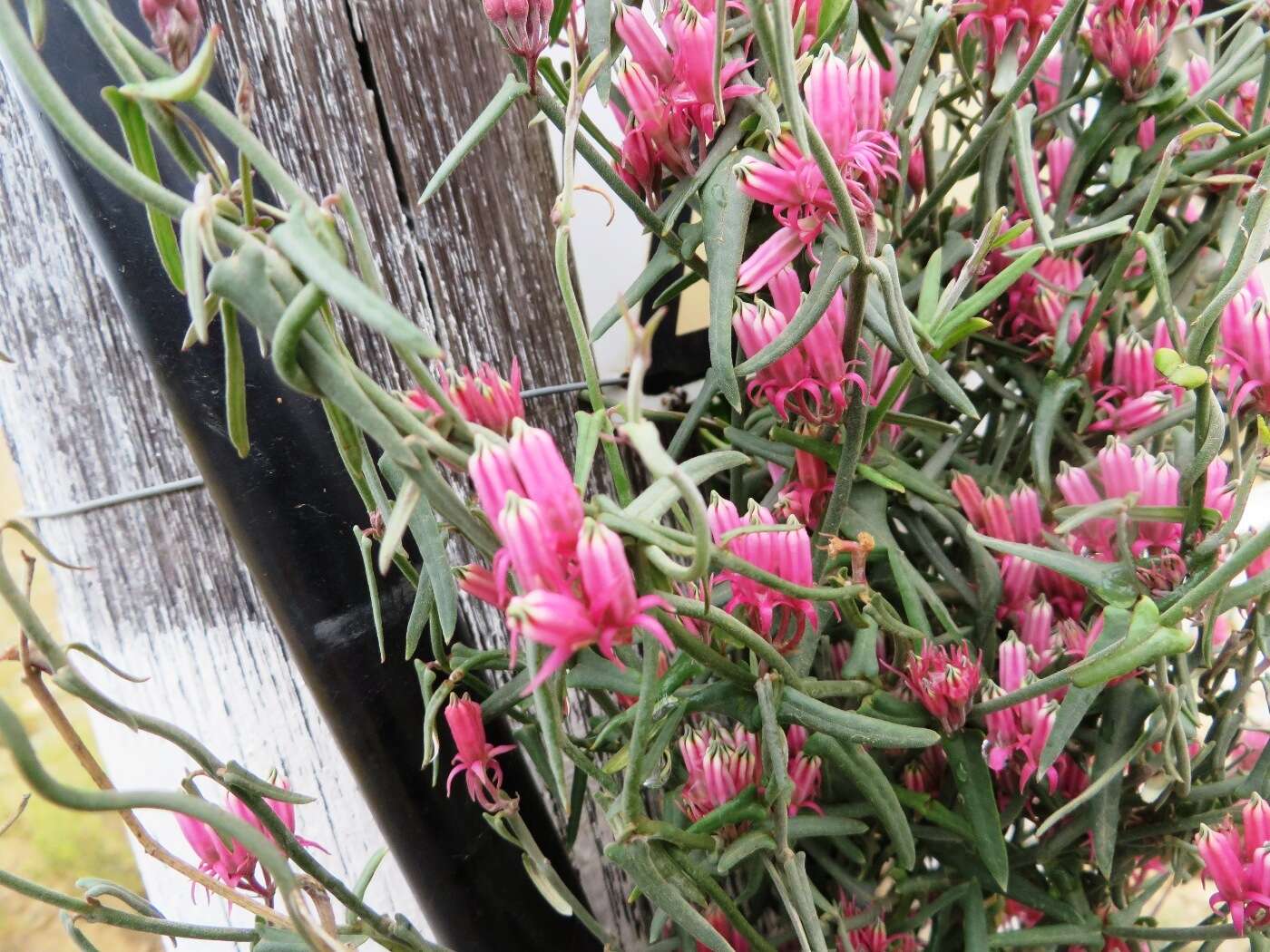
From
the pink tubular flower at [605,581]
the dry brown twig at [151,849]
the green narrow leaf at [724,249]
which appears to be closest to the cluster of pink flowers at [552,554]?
the pink tubular flower at [605,581]

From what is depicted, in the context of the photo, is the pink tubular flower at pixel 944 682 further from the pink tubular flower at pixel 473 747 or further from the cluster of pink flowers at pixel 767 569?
the pink tubular flower at pixel 473 747

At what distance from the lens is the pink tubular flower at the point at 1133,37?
42 cm

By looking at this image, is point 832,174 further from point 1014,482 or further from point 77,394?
point 77,394

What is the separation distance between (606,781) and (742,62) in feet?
0.87

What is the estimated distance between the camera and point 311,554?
1.43 ft

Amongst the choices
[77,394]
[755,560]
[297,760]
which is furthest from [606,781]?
Answer: [77,394]

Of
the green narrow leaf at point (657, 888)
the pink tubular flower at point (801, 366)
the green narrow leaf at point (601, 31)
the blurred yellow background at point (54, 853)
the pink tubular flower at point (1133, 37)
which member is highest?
the green narrow leaf at point (601, 31)

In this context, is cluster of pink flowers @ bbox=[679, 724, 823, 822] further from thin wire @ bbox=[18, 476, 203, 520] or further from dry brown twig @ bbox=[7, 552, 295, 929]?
thin wire @ bbox=[18, 476, 203, 520]

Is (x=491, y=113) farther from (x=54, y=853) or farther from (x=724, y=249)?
(x=54, y=853)

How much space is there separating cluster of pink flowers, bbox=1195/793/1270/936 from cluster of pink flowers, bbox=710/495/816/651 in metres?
0.20

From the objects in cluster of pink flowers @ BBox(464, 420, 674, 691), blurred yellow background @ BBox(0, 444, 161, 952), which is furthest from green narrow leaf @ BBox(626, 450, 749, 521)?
blurred yellow background @ BBox(0, 444, 161, 952)

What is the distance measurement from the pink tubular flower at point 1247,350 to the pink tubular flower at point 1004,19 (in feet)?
0.45

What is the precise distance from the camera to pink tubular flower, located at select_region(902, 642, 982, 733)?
1.24ft

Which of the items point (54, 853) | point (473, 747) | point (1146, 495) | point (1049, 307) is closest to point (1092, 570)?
point (1146, 495)
